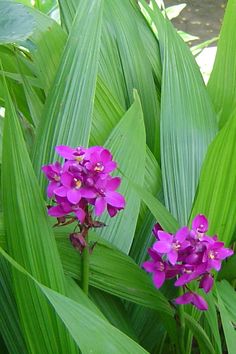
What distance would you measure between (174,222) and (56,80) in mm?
256

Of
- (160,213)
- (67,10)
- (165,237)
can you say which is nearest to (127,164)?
(160,213)

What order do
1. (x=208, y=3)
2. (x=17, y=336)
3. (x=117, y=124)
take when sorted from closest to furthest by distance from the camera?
1. (x=17, y=336)
2. (x=117, y=124)
3. (x=208, y=3)

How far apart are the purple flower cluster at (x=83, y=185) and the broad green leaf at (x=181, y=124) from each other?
0.26m

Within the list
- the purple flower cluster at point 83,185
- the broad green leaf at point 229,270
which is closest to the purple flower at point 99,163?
the purple flower cluster at point 83,185

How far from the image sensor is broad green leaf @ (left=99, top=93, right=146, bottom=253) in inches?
34.4

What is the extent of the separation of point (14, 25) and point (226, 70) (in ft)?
1.62

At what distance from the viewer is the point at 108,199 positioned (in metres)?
0.68

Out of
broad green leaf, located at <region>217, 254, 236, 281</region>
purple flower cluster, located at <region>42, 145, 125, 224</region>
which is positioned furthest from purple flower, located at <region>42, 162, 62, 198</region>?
broad green leaf, located at <region>217, 254, 236, 281</region>

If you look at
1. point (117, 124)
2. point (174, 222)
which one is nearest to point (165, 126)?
point (117, 124)

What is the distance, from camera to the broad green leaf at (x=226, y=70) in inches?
43.4

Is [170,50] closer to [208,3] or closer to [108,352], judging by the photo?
[108,352]

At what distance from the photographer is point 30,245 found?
726 mm

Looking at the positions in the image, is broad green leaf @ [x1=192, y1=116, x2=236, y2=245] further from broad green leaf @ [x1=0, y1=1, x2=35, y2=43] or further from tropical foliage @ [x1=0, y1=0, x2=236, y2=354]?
broad green leaf @ [x1=0, y1=1, x2=35, y2=43]

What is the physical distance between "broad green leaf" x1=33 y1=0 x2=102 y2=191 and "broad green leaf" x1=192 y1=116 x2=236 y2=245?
0.17m
